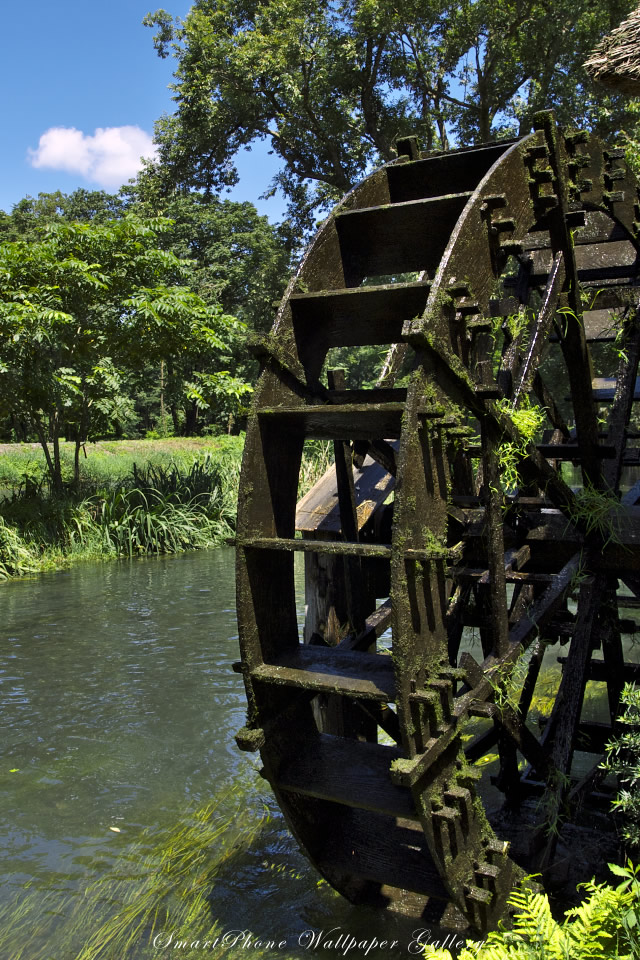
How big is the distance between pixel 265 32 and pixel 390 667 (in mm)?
21086

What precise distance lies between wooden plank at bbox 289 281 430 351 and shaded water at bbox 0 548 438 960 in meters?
2.95

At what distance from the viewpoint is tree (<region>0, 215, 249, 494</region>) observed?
12.7 m

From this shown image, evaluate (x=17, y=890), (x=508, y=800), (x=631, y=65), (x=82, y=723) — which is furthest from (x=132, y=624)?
(x=631, y=65)

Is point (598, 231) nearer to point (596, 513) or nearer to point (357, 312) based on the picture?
point (596, 513)

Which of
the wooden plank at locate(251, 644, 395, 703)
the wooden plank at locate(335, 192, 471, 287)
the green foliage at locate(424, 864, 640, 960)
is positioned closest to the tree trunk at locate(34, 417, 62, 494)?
the wooden plank at locate(335, 192, 471, 287)

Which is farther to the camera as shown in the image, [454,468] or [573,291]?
[454,468]

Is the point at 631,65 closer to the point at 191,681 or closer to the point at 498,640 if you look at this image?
the point at 498,640

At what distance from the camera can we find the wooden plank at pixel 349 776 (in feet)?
11.1

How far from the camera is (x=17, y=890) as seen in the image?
4.53 m

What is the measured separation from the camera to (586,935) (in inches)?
109

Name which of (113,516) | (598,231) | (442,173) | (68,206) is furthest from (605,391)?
(68,206)

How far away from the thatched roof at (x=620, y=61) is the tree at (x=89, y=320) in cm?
808

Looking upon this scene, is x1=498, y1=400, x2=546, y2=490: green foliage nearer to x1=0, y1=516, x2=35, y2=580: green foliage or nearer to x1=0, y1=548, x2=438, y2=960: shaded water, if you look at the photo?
x1=0, y1=548, x2=438, y2=960: shaded water

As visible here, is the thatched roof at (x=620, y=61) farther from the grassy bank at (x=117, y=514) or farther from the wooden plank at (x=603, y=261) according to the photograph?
the grassy bank at (x=117, y=514)
